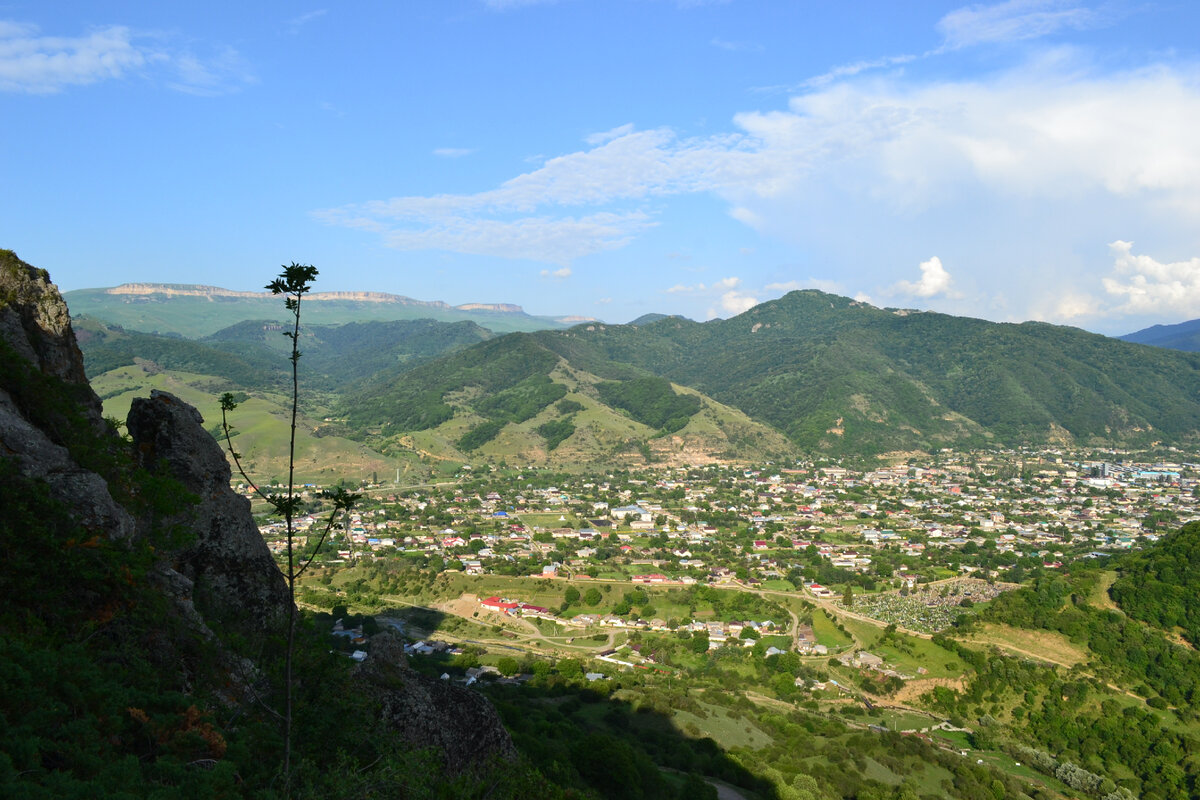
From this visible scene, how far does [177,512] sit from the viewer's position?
14.7 m

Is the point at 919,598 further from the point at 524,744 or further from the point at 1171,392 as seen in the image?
the point at 1171,392

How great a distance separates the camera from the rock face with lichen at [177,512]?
11633 mm

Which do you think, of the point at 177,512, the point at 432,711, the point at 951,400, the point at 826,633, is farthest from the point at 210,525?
the point at 951,400

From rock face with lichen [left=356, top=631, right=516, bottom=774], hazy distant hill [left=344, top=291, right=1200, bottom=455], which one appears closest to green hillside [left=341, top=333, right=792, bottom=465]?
hazy distant hill [left=344, top=291, right=1200, bottom=455]

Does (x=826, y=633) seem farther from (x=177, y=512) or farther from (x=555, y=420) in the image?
(x=555, y=420)

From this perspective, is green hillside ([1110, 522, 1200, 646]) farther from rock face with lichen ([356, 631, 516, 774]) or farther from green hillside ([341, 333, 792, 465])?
green hillside ([341, 333, 792, 465])

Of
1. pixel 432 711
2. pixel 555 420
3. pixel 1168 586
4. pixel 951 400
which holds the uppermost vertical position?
pixel 951 400

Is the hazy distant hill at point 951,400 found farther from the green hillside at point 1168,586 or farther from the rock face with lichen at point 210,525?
the rock face with lichen at point 210,525

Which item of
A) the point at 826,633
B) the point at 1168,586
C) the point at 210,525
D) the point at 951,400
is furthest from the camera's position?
the point at 951,400

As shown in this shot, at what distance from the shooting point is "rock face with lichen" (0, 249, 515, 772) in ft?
38.2

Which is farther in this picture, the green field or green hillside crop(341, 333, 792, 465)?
green hillside crop(341, 333, 792, 465)

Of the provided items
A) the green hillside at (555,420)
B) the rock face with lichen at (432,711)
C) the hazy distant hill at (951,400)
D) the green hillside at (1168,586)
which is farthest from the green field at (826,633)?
the hazy distant hill at (951,400)

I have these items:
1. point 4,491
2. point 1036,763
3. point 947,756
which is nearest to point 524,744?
point 4,491

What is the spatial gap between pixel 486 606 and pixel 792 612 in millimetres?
25879
